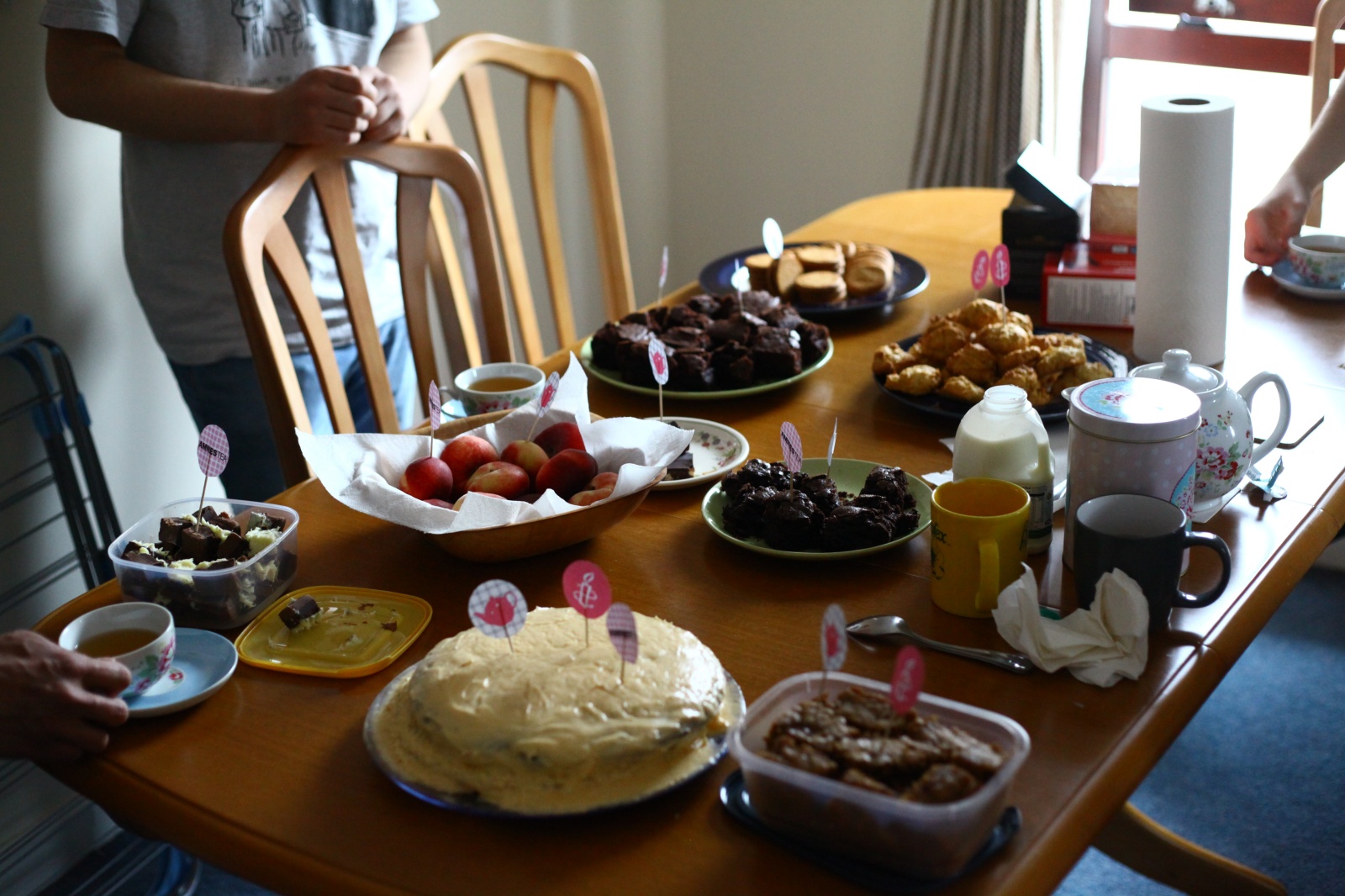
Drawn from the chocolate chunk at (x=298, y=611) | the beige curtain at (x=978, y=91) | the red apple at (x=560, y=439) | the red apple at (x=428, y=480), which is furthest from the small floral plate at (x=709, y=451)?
the beige curtain at (x=978, y=91)

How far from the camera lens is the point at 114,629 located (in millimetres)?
1015

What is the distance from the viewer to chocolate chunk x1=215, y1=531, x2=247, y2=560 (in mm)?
1104

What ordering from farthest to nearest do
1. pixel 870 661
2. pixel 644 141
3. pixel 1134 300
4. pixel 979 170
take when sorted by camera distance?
pixel 644 141, pixel 979 170, pixel 1134 300, pixel 870 661

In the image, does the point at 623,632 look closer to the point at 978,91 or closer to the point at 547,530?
the point at 547,530

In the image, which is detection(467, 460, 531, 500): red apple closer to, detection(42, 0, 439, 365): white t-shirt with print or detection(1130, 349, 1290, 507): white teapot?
detection(1130, 349, 1290, 507): white teapot

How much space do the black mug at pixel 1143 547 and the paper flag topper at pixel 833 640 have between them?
0.29 metres

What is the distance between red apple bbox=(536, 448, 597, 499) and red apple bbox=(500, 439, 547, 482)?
0.08ft

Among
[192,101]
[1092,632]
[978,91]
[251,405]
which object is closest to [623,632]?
[1092,632]

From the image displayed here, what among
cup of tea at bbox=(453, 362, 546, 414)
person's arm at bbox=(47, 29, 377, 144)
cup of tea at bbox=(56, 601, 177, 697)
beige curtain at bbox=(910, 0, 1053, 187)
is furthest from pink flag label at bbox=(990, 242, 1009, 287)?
beige curtain at bbox=(910, 0, 1053, 187)

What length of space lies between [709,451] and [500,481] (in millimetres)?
309

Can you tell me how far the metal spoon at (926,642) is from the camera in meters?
0.97

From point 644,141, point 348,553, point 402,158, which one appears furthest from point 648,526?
point 644,141

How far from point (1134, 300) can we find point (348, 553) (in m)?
1.07

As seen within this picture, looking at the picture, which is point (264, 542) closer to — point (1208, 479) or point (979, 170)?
point (1208, 479)
